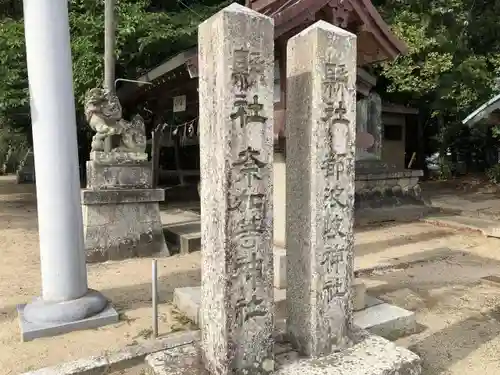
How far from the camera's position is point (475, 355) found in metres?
3.87

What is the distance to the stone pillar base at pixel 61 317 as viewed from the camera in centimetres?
407

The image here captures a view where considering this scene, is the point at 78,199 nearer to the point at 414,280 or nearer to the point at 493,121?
the point at 414,280

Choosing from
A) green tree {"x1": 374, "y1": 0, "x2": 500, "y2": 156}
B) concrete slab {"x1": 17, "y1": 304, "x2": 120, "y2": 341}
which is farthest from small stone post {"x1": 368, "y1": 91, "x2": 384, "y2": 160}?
concrete slab {"x1": 17, "y1": 304, "x2": 120, "y2": 341}

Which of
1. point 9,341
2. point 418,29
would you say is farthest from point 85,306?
point 418,29

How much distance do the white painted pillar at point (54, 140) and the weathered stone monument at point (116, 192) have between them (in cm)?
252

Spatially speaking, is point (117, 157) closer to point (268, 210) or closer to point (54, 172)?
point (54, 172)

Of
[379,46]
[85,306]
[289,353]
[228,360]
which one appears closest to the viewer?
[228,360]

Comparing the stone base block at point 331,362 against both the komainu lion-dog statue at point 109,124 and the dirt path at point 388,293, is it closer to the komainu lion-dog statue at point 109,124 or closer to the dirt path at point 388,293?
the dirt path at point 388,293

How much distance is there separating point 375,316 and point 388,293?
1254 mm

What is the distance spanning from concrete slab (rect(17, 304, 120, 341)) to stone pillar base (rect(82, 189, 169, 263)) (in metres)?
2.33

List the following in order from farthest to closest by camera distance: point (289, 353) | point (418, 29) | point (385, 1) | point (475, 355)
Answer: point (385, 1)
point (418, 29)
point (475, 355)
point (289, 353)

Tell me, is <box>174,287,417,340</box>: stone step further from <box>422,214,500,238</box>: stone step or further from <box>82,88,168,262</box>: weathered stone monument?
<box>422,214,500,238</box>: stone step

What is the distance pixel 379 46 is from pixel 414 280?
3210 millimetres

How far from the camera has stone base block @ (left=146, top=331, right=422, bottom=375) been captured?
2.92m
